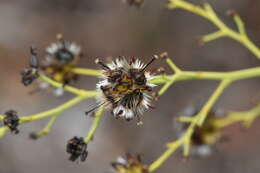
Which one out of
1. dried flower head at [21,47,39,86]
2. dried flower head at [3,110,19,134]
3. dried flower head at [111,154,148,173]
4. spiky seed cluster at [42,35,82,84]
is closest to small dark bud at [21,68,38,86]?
dried flower head at [21,47,39,86]

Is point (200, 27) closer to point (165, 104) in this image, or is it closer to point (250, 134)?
point (165, 104)

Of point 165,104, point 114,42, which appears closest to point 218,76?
point 165,104

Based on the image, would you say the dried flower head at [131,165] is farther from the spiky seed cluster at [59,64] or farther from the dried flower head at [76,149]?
the spiky seed cluster at [59,64]

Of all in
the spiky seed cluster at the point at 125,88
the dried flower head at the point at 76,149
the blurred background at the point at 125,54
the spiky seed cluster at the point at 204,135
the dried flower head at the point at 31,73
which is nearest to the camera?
the spiky seed cluster at the point at 125,88

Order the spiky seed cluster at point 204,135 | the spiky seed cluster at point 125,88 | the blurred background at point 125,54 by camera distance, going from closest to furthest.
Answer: the spiky seed cluster at point 125,88 < the spiky seed cluster at point 204,135 < the blurred background at point 125,54

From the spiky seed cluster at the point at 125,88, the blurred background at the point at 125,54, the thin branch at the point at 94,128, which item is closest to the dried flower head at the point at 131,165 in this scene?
the thin branch at the point at 94,128

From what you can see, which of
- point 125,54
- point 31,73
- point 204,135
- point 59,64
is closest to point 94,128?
point 31,73

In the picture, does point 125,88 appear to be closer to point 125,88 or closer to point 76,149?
point 125,88
